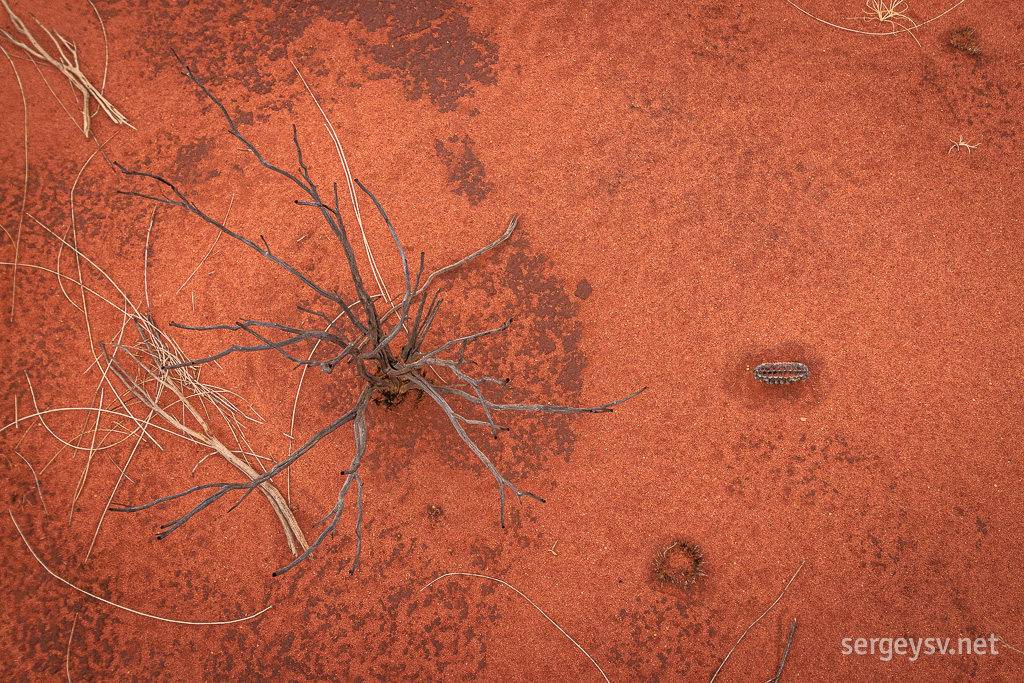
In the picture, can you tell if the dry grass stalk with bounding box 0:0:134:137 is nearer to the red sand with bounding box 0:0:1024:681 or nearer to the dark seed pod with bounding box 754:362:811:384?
the red sand with bounding box 0:0:1024:681

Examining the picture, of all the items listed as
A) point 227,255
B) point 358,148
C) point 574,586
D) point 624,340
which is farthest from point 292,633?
point 358,148

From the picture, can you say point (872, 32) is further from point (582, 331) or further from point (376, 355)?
point (376, 355)

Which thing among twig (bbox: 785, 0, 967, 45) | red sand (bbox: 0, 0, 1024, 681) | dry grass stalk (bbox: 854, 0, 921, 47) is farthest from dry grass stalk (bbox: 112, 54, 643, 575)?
dry grass stalk (bbox: 854, 0, 921, 47)

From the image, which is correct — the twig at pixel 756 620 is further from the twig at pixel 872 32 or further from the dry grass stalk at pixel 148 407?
the twig at pixel 872 32

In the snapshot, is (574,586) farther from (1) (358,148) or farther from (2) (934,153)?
(2) (934,153)

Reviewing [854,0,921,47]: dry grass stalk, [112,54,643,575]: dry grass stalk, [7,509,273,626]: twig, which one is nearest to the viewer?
[112,54,643,575]: dry grass stalk
